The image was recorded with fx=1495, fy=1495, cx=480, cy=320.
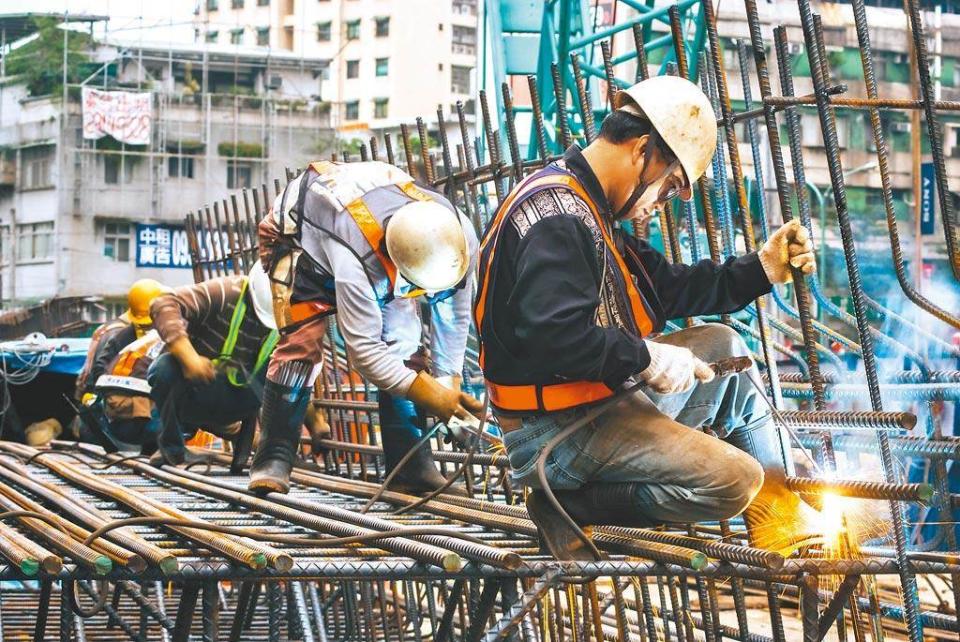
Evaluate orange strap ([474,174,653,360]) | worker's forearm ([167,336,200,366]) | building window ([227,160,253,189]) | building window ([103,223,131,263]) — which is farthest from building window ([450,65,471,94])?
orange strap ([474,174,653,360])

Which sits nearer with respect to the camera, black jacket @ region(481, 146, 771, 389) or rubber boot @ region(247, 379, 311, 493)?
black jacket @ region(481, 146, 771, 389)

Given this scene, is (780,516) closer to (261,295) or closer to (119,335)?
(261,295)

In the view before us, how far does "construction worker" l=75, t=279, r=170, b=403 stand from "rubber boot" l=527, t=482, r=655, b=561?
755cm

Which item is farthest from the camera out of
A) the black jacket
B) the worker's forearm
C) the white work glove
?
the worker's forearm

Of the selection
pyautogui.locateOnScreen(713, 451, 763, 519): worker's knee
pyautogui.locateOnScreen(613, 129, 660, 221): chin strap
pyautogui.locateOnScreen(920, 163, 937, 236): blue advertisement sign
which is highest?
pyautogui.locateOnScreen(920, 163, 937, 236): blue advertisement sign

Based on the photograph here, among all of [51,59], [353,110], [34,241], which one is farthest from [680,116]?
[353,110]

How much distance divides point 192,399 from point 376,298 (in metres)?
2.79

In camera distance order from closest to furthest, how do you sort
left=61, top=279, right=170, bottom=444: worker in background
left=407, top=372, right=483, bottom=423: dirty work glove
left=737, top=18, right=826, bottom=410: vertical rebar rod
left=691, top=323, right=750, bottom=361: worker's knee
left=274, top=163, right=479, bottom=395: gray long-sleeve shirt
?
1. left=737, top=18, right=826, bottom=410: vertical rebar rod
2. left=691, top=323, right=750, bottom=361: worker's knee
3. left=407, top=372, right=483, bottom=423: dirty work glove
4. left=274, top=163, right=479, bottom=395: gray long-sleeve shirt
5. left=61, top=279, right=170, bottom=444: worker in background

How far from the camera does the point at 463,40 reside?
79.2 metres

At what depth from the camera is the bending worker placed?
13.2 feet

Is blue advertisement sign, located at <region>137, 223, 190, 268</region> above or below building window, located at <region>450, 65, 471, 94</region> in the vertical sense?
below

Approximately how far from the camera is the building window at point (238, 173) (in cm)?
5491

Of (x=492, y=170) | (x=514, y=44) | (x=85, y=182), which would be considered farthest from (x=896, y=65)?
(x=492, y=170)

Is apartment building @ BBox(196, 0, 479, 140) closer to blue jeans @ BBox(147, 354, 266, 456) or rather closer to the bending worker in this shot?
blue jeans @ BBox(147, 354, 266, 456)
